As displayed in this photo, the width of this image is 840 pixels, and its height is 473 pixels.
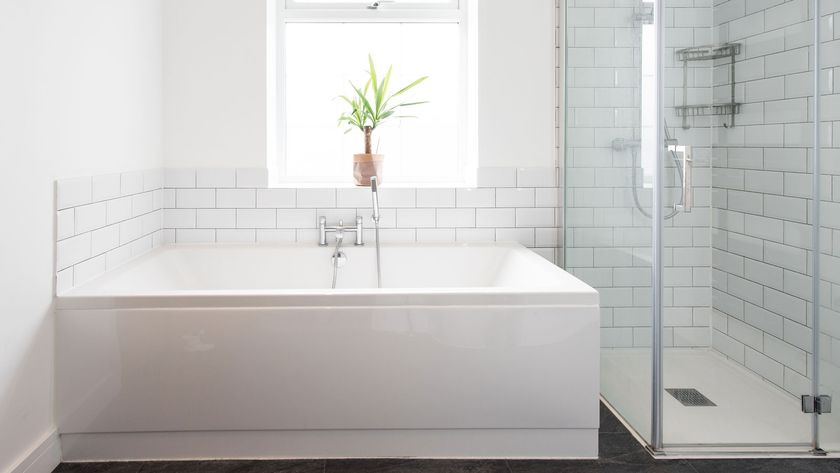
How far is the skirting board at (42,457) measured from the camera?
2352mm

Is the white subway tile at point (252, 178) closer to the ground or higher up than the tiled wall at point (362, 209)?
higher up

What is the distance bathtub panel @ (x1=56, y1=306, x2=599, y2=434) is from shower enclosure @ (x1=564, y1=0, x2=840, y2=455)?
33 centimetres

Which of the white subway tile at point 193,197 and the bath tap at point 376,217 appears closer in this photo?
the bath tap at point 376,217

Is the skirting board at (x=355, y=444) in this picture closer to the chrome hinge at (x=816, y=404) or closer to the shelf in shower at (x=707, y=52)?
the chrome hinge at (x=816, y=404)

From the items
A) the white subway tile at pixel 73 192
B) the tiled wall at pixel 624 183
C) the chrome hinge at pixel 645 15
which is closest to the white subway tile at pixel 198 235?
the white subway tile at pixel 73 192

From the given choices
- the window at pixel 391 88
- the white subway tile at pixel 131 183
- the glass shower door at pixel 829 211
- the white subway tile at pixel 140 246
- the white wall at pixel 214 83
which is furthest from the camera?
the window at pixel 391 88

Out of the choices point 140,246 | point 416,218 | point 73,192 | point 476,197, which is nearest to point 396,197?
point 416,218

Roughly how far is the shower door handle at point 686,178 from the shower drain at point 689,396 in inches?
24.4

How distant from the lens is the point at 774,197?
8.53 ft

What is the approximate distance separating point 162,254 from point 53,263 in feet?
3.11

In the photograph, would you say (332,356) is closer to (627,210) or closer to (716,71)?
(627,210)

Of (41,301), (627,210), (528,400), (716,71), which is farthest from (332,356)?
(716,71)

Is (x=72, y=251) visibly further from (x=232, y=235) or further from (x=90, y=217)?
(x=232, y=235)

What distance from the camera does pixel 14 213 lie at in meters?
2.28
